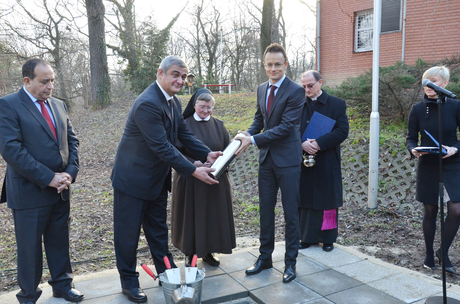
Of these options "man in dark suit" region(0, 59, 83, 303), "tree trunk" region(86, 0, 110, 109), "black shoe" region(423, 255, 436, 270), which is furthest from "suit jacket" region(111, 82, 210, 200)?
"tree trunk" region(86, 0, 110, 109)

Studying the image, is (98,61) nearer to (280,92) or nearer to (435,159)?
(280,92)

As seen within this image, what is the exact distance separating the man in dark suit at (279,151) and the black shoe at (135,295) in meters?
1.16

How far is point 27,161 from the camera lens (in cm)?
334

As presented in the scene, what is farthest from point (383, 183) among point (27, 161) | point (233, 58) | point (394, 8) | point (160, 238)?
point (233, 58)

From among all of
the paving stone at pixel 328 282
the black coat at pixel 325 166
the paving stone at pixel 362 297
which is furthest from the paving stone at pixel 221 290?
the black coat at pixel 325 166

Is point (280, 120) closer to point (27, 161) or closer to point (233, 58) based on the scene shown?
point (27, 161)

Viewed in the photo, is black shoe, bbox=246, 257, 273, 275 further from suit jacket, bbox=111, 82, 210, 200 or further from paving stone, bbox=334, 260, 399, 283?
suit jacket, bbox=111, 82, 210, 200

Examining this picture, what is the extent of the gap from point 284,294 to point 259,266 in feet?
1.79

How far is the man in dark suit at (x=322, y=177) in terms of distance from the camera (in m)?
4.79

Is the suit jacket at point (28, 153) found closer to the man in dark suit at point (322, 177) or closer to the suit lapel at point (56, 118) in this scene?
the suit lapel at point (56, 118)

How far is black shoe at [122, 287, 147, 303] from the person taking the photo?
3607 millimetres

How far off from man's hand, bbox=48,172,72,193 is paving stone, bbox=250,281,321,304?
2.05m

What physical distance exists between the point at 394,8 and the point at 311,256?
1219cm

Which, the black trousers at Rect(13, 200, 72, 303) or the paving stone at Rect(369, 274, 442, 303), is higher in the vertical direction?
the black trousers at Rect(13, 200, 72, 303)
